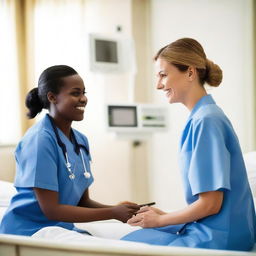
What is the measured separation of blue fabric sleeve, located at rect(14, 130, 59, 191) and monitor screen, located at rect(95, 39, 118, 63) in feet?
6.66

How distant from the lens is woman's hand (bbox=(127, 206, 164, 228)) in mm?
1189

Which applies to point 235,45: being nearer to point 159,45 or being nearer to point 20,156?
point 159,45

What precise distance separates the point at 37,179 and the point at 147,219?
0.38m

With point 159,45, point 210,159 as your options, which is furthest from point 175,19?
point 210,159

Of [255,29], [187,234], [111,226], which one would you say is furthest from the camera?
[255,29]

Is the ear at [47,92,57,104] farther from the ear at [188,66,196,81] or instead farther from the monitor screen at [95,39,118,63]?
the monitor screen at [95,39,118,63]

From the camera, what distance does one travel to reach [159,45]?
3.71 metres

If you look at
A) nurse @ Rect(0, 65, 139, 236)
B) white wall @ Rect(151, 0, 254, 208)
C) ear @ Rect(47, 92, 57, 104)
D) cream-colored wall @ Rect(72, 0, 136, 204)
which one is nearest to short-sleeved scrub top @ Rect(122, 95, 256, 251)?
nurse @ Rect(0, 65, 139, 236)

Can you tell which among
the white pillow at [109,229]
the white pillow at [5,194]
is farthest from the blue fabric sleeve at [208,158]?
the white pillow at [5,194]

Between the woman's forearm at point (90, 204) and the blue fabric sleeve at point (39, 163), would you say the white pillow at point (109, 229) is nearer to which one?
the woman's forearm at point (90, 204)

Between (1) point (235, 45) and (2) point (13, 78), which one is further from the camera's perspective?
(2) point (13, 78)

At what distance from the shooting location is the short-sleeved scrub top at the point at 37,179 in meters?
1.29

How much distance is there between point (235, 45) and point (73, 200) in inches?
96.2

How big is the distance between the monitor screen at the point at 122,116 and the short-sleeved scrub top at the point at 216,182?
2054 millimetres
